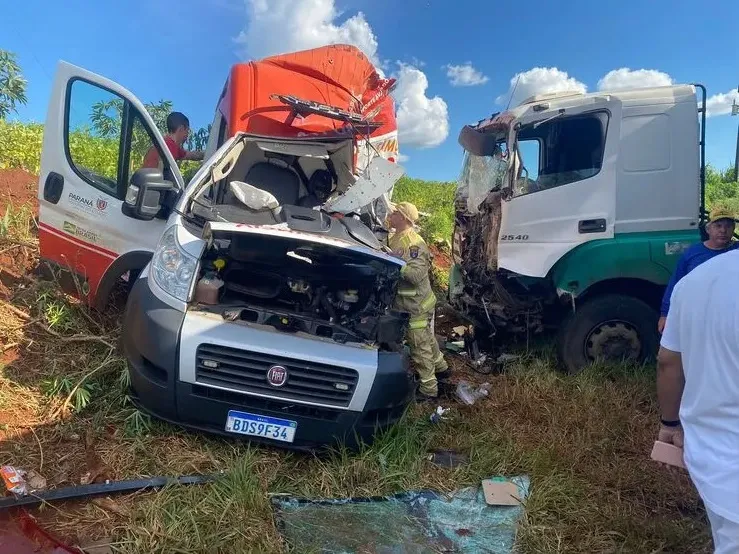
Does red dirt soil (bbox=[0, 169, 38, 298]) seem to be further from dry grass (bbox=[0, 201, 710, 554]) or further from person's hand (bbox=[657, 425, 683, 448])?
person's hand (bbox=[657, 425, 683, 448])

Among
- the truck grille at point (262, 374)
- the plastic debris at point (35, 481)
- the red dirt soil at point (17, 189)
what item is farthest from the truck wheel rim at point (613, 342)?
the red dirt soil at point (17, 189)

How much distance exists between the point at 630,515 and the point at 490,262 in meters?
2.58

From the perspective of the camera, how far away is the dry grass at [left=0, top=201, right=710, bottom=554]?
2676 millimetres

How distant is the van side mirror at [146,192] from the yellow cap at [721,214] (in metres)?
3.77

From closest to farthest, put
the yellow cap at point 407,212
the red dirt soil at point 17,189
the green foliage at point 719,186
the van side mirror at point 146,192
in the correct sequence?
the van side mirror at point 146,192, the yellow cap at point 407,212, the red dirt soil at point 17,189, the green foliage at point 719,186

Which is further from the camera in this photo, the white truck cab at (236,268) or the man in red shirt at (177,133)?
the man in red shirt at (177,133)

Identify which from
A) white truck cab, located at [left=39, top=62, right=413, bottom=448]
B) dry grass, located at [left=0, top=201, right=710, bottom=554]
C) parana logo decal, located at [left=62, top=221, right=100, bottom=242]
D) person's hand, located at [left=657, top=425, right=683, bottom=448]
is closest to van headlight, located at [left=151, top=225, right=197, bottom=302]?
white truck cab, located at [left=39, top=62, right=413, bottom=448]

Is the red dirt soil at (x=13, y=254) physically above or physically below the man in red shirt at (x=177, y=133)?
below

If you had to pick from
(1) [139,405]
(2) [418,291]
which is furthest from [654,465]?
(1) [139,405]

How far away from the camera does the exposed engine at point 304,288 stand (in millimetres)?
3398


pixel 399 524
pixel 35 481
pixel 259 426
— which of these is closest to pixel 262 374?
pixel 259 426

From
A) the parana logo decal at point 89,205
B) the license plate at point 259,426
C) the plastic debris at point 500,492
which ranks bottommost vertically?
the plastic debris at point 500,492

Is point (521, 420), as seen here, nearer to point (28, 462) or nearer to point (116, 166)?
point (28, 462)

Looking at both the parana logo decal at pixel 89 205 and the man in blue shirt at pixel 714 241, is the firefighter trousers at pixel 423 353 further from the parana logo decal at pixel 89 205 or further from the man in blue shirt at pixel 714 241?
the parana logo decal at pixel 89 205
